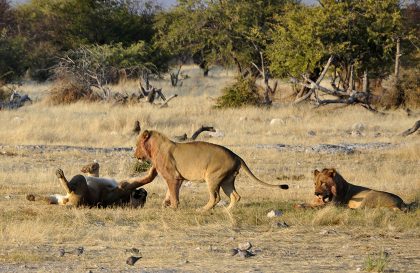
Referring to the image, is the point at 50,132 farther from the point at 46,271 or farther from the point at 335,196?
the point at 46,271

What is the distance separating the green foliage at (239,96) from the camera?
29859mm

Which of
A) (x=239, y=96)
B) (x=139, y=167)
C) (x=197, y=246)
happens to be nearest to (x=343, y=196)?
(x=197, y=246)

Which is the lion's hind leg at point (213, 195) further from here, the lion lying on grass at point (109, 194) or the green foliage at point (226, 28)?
the green foliage at point (226, 28)

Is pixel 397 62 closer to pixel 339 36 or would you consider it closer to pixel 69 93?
pixel 339 36

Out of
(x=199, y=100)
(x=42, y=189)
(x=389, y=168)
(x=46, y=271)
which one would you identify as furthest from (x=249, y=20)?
(x=46, y=271)

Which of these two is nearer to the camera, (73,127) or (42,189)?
(42,189)

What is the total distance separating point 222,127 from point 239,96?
7.21m

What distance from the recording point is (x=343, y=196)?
10.9 meters

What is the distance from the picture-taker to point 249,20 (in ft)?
115

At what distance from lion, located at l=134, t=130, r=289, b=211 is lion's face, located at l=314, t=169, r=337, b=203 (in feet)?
1.81

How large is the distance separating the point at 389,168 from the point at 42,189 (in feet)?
21.0

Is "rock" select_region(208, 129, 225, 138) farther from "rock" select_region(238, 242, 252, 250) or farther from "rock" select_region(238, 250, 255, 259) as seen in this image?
"rock" select_region(238, 250, 255, 259)

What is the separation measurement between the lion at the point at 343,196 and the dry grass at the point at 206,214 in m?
0.42

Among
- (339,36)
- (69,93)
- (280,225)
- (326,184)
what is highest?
(326,184)
